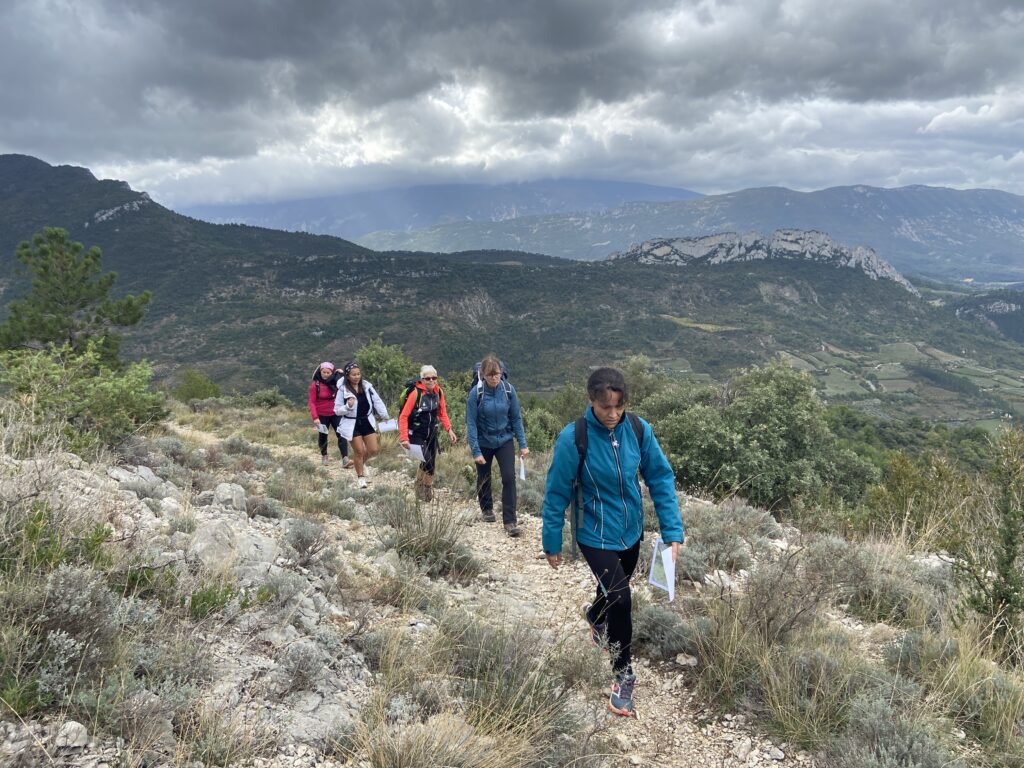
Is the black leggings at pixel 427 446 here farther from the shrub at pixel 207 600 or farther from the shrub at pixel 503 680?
the shrub at pixel 207 600

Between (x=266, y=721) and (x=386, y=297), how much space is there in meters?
159

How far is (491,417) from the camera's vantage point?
621 cm

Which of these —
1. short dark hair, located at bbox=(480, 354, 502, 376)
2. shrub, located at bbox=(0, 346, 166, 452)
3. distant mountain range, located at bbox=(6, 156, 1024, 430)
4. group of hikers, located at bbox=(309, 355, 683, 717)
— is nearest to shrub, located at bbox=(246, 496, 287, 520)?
shrub, located at bbox=(0, 346, 166, 452)

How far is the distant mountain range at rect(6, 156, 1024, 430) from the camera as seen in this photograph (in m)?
112

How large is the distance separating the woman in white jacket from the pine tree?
617 inches

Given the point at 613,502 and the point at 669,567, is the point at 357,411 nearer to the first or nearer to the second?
the point at 613,502

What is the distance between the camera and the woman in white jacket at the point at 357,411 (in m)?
8.02

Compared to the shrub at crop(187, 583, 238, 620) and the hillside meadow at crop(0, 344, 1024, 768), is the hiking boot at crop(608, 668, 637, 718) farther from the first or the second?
the shrub at crop(187, 583, 238, 620)

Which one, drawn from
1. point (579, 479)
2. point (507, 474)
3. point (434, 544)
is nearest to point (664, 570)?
point (579, 479)

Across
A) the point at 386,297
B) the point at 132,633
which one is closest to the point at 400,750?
the point at 132,633

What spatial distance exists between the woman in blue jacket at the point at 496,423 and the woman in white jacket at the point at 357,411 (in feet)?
7.63

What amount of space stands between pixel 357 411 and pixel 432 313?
140797mm

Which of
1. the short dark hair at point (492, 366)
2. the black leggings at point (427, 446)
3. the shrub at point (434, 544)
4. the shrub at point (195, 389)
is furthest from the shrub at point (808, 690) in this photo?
the shrub at point (195, 389)

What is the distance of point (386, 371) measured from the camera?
28406mm
